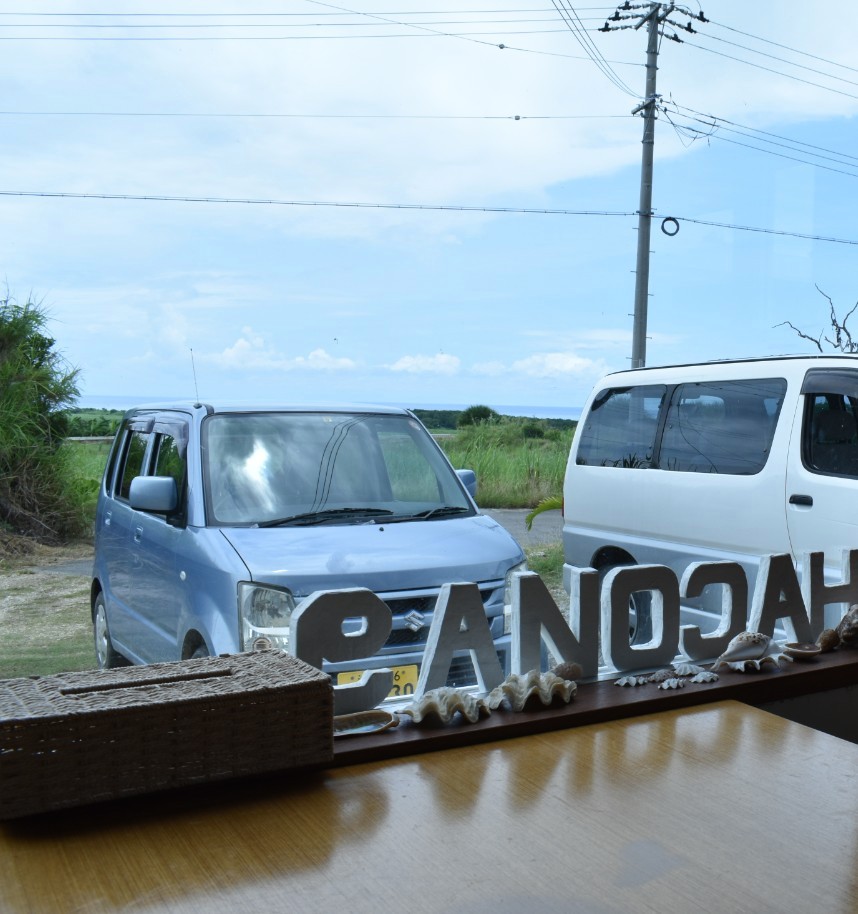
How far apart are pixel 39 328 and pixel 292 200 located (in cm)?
94

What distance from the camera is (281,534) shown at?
2.16m

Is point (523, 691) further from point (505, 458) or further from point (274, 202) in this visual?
point (274, 202)

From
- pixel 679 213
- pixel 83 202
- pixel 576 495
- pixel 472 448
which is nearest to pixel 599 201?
pixel 679 213

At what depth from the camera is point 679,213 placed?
13.1 feet

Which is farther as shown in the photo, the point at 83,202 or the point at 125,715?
the point at 83,202

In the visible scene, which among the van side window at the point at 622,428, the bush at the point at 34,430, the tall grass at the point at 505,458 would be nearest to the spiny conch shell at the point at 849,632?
the tall grass at the point at 505,458

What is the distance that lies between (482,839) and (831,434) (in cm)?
234

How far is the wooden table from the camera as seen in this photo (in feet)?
2.45

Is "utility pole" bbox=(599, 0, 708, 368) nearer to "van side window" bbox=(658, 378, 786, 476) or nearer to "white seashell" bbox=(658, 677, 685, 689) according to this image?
"van side window" bbox=(658, 378, 786, 476)

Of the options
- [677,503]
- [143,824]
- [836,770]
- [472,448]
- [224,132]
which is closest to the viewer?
[143,824]

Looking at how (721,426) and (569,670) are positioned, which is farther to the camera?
(721,426)

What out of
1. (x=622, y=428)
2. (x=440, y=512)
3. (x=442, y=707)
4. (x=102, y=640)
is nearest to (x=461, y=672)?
(x=440, y=512)

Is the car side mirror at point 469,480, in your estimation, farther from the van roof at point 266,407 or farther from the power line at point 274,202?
the power line at point 274,202

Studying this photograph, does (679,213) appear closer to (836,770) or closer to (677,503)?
(677,503)
